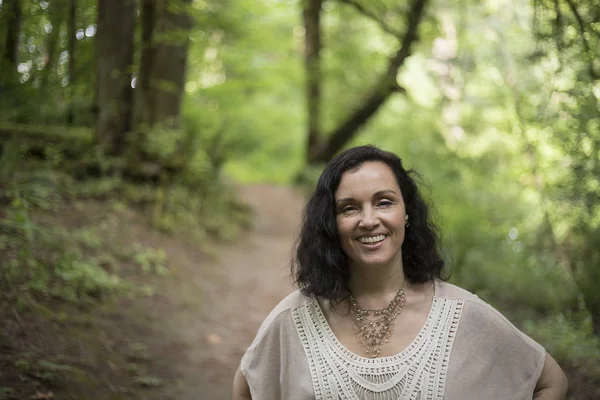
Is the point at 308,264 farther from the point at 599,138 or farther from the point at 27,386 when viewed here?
the point at 599,138

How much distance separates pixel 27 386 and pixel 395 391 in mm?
2115

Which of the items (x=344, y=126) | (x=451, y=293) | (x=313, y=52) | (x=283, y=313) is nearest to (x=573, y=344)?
(x=451, y=293)

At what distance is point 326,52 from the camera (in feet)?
45.7

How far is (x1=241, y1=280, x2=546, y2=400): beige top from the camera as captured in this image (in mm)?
2096

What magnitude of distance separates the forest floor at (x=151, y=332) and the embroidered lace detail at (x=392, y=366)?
5.80 ft

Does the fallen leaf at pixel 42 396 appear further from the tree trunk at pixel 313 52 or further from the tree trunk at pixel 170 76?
the tree trunk at pixel 313 52

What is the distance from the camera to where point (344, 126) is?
1305 cm

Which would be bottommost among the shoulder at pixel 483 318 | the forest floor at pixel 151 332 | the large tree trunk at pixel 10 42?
the forest floor at pixel 151 332

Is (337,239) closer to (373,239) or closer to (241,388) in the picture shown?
(373,239)

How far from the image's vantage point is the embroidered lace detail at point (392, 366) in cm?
210

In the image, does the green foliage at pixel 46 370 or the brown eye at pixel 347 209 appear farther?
the green foliage at pixel 46 370

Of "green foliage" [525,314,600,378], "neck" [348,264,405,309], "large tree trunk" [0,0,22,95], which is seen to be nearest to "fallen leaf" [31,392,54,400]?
"neck" [348,264,405,309]

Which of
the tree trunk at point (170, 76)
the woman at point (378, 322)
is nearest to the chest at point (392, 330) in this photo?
the woman at point (378, 322)

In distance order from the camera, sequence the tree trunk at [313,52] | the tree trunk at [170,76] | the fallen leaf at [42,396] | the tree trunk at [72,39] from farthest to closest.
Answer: the tree trunk at [313,52], the tree trunk at [170,76], the tree trunk at [72,39], the fallen leaf at [42,396]
